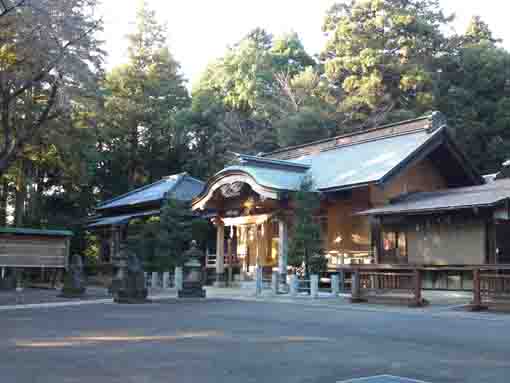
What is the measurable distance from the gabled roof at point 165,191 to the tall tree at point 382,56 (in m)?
10.3

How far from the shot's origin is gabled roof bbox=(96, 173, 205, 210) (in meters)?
33.9

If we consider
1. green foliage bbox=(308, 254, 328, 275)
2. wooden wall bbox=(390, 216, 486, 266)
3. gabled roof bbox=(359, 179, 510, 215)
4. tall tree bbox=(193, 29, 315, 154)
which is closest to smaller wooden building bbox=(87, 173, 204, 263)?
tall tree bbox=(193, 29, 315, 154)

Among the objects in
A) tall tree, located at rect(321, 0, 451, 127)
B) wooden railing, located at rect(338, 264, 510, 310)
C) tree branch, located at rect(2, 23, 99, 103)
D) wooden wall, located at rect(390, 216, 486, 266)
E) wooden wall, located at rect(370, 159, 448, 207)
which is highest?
tall tree, located at rect(321, 0, 451, 127)

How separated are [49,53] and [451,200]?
1486 cm

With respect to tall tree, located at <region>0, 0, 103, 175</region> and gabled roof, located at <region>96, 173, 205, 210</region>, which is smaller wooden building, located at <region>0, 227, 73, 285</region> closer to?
tall tree, located at <region>0, 0, 103, 175</region>

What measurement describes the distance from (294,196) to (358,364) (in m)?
14.5

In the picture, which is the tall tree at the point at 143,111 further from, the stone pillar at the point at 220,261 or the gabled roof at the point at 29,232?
the gabled roof at the point at 29,232

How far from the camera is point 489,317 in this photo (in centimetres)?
1316

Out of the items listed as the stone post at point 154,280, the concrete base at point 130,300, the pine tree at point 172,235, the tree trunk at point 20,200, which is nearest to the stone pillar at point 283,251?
the pine tree at point 172,235

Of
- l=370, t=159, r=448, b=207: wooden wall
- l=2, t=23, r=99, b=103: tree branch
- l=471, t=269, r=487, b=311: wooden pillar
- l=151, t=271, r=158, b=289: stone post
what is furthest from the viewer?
l=151, t=271, r=158, b=289: stone post

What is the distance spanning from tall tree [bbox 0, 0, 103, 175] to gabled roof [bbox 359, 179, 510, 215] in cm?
1193

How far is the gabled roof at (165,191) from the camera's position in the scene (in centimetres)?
3388

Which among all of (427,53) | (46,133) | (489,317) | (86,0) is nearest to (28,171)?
(46,133)

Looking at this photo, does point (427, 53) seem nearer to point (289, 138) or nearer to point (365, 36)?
point (365, 36)
